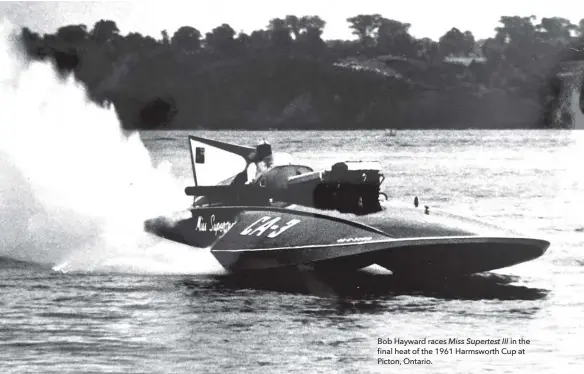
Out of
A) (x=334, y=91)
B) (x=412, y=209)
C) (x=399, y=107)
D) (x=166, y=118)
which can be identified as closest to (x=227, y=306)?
(x=412, y=209)

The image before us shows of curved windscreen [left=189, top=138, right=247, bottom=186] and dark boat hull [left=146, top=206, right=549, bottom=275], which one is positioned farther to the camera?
curved windscreen [left=189, top=138, right=247, bottom=186]

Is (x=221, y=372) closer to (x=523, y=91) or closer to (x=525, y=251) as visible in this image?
(x=525, y=251)

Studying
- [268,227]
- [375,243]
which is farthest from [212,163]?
[375,243]

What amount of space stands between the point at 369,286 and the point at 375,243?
4.51 ft

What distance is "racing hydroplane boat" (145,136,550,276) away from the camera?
15.5 metres

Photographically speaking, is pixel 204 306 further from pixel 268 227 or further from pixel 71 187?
pixel 71 187

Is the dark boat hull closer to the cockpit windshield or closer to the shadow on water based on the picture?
the shadow on water

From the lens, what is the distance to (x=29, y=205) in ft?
68.6

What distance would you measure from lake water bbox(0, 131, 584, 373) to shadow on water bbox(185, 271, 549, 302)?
4 cm

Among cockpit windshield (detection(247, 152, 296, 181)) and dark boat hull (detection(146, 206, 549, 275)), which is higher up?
cockpit windshield (detection(247, 152, 296, 181))

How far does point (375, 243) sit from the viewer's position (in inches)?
607

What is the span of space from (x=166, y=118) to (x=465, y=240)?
9.66 meters
